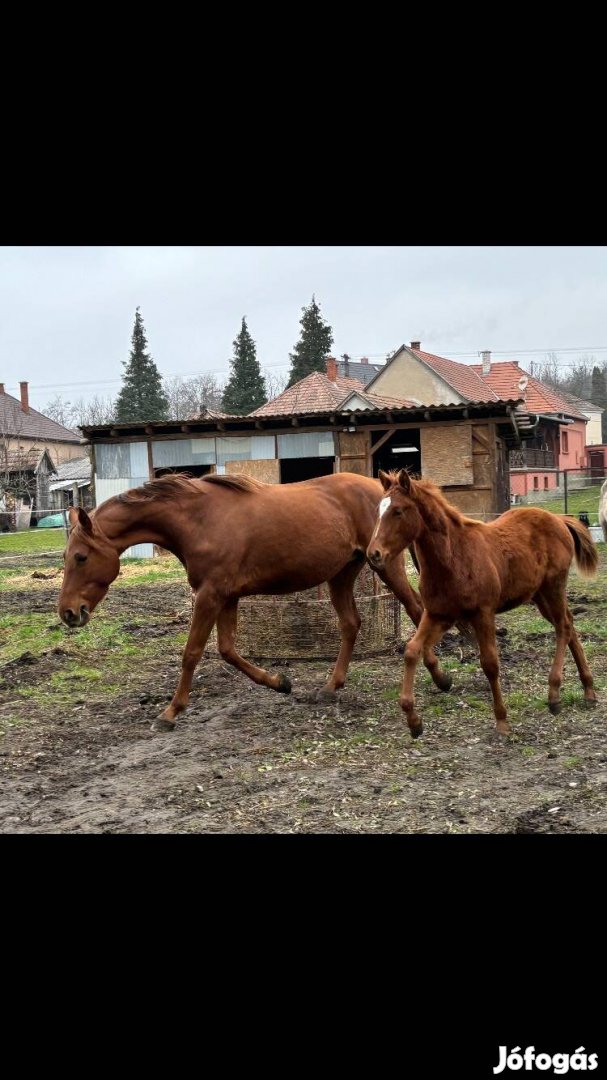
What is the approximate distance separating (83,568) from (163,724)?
4.11 feet

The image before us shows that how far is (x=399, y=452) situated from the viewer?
2897 cm

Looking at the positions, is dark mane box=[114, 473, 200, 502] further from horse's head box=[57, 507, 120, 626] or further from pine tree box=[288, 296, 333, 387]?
pine tree box=[288, 296, 333, 387]

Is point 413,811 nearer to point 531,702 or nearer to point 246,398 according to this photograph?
point 531,702

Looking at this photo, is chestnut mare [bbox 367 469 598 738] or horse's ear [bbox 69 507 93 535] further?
horse's ear [bbox 69 507 93 535]

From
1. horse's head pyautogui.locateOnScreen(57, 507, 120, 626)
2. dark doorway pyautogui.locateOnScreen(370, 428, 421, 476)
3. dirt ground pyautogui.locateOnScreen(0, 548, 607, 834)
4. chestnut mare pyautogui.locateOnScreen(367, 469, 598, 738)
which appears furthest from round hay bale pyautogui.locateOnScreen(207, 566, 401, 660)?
dark doorway pyautogui.locateOnScreen(370, 428, 421, 476)

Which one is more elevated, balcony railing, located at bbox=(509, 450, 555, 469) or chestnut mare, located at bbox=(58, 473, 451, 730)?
balcony railing, located at bbox=(509, 450, 555, 469)

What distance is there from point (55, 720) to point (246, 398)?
5145cm

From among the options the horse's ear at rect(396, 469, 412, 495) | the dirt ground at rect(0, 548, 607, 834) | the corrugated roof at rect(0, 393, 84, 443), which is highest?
the corrugated roof at rect(0, 393, 84, 443)

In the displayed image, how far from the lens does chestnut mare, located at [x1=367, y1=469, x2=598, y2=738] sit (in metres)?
5.88

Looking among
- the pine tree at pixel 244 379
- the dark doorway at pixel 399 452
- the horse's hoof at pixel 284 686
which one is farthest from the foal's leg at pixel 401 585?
the pine tree at pixel 244 379

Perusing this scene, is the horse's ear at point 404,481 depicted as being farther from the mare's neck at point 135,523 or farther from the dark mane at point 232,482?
the mare's neck at point 135,523

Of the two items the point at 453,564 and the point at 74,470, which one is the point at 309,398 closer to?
the point at 74,470

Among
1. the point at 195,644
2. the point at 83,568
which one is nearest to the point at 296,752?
the point at 195,644

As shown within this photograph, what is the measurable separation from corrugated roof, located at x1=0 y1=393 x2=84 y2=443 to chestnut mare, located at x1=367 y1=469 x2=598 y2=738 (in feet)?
179
